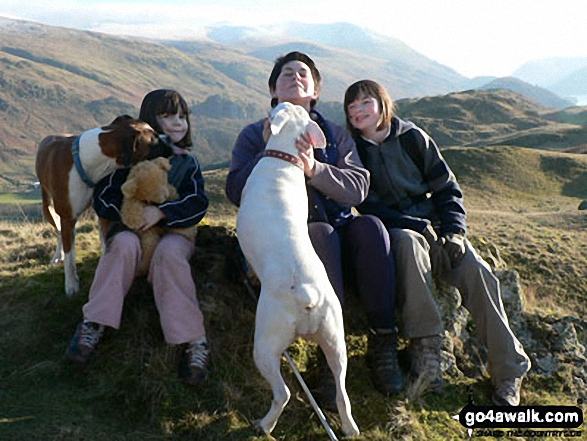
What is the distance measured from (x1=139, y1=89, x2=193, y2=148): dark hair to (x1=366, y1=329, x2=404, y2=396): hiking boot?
2437 mm

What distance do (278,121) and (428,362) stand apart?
86.8 inches

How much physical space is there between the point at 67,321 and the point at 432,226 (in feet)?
10.6

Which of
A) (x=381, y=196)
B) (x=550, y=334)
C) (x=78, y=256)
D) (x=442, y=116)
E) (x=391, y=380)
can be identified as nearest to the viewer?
(x=391, y=380)

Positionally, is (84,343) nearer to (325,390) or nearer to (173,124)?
(325,390)

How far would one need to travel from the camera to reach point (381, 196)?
4.76 m

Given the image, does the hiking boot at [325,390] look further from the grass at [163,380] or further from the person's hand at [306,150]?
the person's hand at [306,150]

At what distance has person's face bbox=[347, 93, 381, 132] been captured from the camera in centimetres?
456

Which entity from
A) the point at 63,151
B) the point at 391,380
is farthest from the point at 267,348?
the point at 63,151

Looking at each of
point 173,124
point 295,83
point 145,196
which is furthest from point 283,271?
point 173,124

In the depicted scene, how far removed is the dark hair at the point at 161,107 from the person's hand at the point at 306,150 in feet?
4.78

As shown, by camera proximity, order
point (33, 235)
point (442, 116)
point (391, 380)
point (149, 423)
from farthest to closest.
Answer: point (442, 116)
point (33, 235)
point (391, 380)
point (149, 423)

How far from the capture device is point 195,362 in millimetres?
3896

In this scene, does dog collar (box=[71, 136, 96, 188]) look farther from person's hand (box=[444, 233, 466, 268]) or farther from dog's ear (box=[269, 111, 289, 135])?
person's hand (box=[444, 233, 466, 268])

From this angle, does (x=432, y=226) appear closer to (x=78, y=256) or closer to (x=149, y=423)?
(x=149, y=423)
